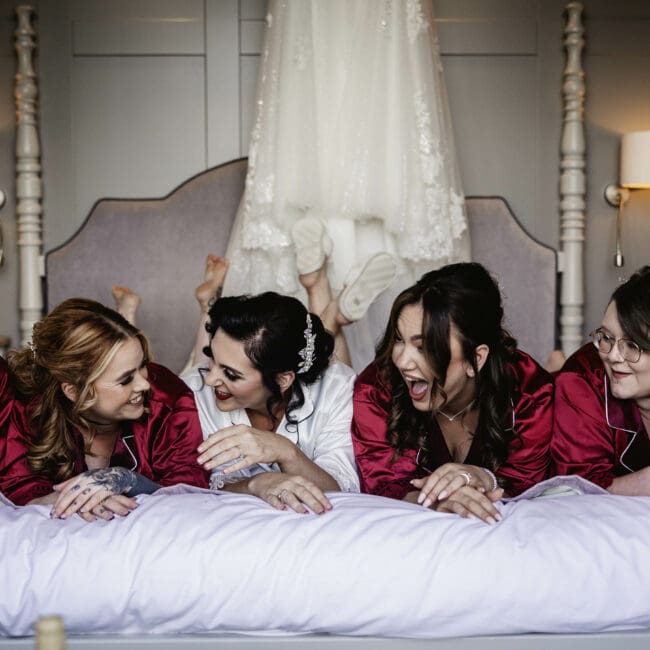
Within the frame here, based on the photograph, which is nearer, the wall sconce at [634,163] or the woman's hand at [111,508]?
the woman's hand at [111,508]

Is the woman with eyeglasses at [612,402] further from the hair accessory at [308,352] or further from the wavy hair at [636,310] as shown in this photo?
the hair accessory at [308,352]

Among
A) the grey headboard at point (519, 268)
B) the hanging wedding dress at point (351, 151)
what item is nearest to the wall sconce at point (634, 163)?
the grey headboard at point (519, 268)

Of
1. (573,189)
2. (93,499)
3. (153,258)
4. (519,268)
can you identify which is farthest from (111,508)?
(573,189)

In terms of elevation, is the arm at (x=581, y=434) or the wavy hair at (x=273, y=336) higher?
the wavy hair at (x=273, y=336)

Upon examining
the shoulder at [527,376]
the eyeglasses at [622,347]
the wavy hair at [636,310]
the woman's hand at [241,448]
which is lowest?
the woman's hand at [241,448]

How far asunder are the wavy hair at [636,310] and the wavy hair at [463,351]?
11.3 inches

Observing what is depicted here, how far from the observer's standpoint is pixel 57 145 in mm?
3678

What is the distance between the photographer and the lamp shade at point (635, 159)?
3436 mm

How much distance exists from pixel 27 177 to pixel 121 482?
2.31 meters

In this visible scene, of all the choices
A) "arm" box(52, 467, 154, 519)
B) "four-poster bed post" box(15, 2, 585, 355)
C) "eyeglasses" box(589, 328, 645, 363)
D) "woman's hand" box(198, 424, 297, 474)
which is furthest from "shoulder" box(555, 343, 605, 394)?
"four-poster bed post" box(15, 2, 585, 355)

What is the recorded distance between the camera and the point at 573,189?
141 inches

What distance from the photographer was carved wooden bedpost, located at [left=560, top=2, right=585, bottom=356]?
11.7 feet

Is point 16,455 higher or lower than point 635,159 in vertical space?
lower

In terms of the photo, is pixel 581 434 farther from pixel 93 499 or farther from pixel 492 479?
pixel 93 499
